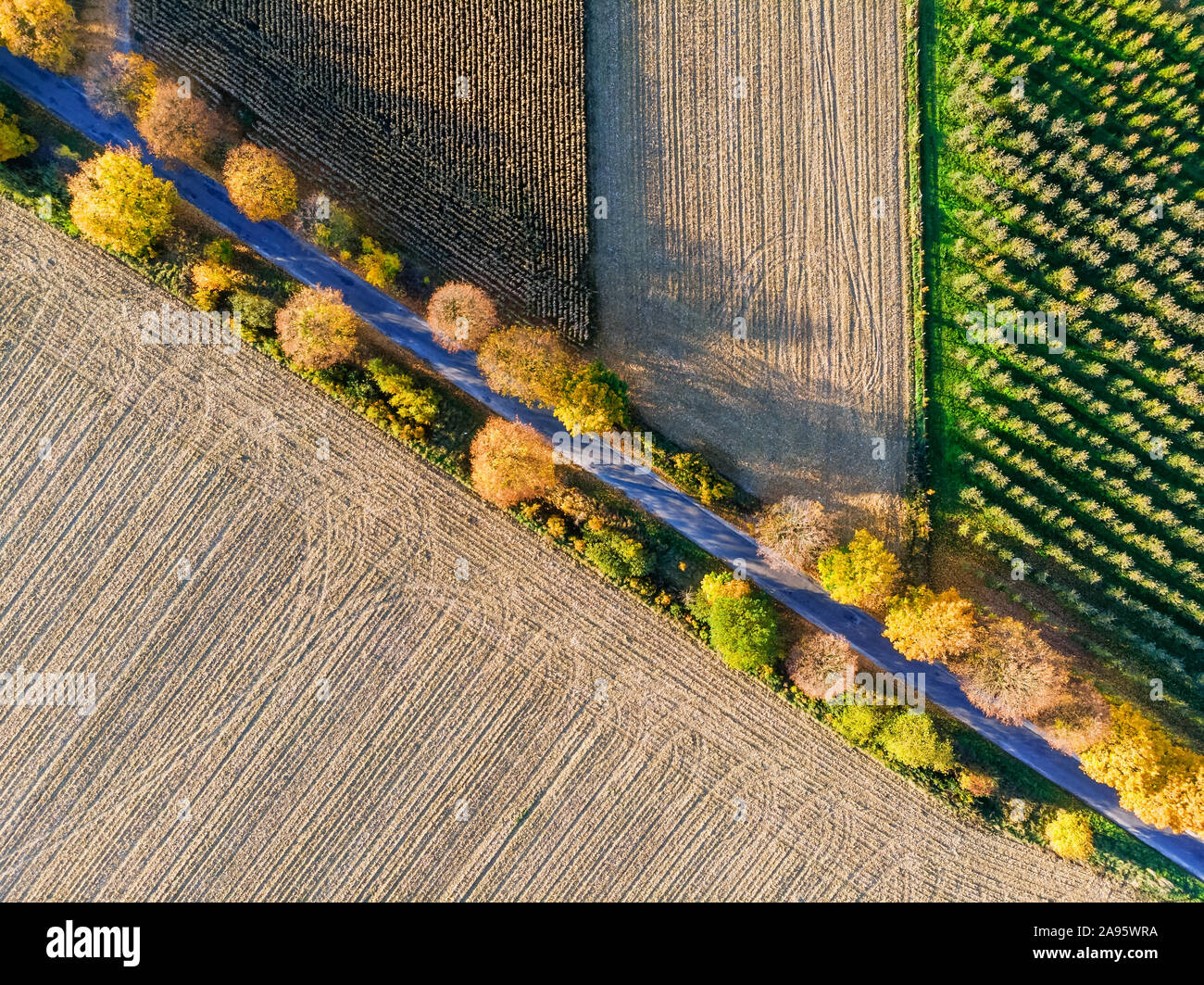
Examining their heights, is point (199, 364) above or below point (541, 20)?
below

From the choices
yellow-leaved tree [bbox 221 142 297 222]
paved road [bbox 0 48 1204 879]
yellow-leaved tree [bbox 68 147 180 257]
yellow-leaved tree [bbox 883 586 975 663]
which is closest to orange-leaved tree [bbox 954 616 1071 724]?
yellow-leaved tree [bbox 883 586 975 663]

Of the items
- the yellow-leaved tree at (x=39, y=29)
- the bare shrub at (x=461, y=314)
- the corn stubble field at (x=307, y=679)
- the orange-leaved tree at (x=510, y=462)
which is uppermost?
the yellow-leaved tree at (x=39, y=29)

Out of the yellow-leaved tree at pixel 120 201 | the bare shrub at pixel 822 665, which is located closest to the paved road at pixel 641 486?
the bare shrub at pixel 822 665

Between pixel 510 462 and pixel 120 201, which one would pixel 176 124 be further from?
pixel 510 462

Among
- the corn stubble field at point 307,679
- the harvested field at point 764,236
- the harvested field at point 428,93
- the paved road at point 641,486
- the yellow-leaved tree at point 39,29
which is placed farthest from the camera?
the corn stubble field at point 307,679

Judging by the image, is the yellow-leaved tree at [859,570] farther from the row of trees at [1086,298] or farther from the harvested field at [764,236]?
the row of trees at [1086,298]
